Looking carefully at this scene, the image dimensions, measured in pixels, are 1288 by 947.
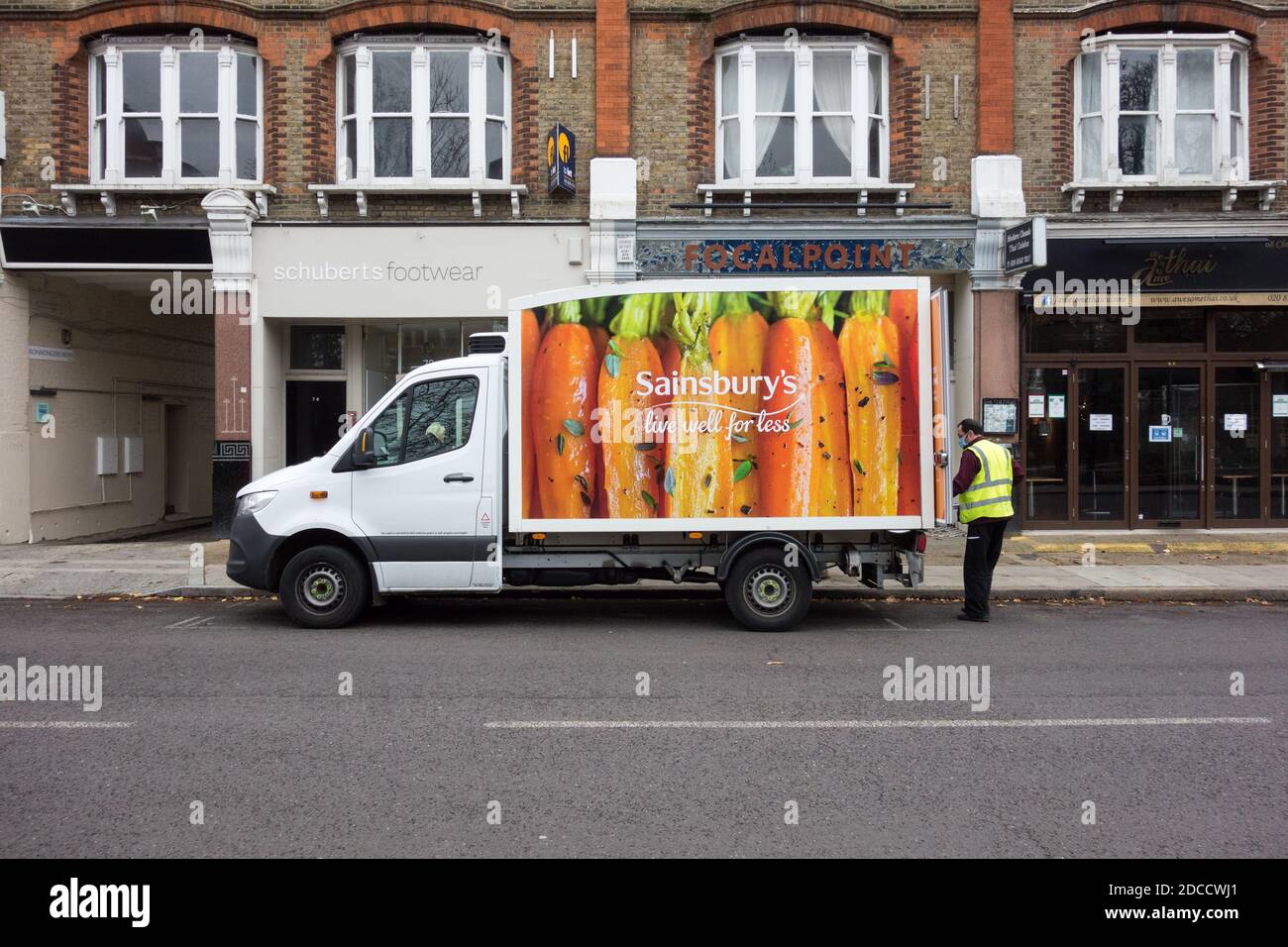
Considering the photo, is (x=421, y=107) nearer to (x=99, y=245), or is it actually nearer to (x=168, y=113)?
(x=168, y=113)

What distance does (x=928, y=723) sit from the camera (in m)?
6.07

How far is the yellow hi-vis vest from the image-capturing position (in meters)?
9.80

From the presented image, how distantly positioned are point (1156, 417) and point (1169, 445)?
0.48 m

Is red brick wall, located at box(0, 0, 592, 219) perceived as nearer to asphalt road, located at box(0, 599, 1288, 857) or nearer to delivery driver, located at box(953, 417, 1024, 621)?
delivery driver, located at box(953, 417, 1024, 621)

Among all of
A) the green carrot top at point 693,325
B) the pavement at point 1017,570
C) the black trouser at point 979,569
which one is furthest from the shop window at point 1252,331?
the green carrot top at point 693,325

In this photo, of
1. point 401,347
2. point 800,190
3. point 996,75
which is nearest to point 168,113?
point 401,347

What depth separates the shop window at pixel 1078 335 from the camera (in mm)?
15445

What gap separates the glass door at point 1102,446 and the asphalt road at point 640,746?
6419 millimetres

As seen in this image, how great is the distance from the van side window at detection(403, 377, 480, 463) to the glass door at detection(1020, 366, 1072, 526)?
31.6 feet

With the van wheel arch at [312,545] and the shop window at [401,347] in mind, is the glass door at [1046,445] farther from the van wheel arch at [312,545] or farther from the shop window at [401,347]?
the van wheel arch at [312,545]

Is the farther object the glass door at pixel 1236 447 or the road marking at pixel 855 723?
the glass door at pixel 1236 447

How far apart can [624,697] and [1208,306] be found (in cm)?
1279

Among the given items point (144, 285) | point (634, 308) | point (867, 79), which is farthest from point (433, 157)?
point (634, 308)

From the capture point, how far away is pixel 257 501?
917 cm
